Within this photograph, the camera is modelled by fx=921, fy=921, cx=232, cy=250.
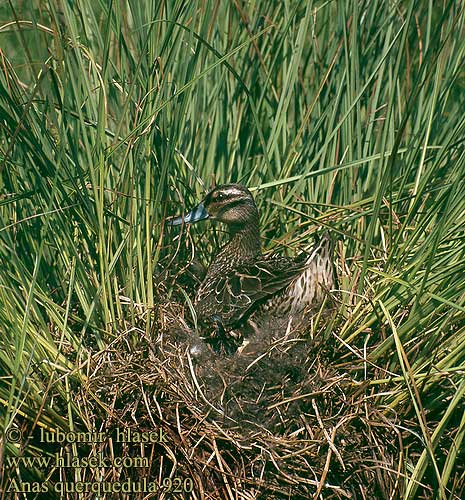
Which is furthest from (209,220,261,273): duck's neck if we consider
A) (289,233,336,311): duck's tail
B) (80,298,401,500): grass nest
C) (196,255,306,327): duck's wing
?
(80,298,401,500): grass nest

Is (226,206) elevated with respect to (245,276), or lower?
elevated

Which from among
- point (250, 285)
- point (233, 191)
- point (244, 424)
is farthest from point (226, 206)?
point (244, 424)

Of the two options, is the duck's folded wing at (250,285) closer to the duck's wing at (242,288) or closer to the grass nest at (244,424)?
the duck's wing at (242,288)

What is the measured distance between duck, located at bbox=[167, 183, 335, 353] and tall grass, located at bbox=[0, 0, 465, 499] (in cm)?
14

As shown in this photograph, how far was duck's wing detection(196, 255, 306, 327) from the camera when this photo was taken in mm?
4082

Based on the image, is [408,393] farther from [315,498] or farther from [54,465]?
[54,465]

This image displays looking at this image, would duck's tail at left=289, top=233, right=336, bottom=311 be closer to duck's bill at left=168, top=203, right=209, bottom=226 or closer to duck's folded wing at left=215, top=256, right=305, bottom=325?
duck's folded wing at left=215, top=256, right=305, bottom=325

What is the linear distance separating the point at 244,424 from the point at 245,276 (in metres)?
0.92

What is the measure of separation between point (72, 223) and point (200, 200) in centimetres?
89

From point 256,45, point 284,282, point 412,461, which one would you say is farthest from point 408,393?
point 256,45

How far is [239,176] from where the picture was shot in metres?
4.62

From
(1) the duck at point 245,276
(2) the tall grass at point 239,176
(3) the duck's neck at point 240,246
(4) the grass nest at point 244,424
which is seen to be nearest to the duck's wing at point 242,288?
(1) the duck at point 245,276

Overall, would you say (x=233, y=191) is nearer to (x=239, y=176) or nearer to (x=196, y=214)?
(x=196, y=214)

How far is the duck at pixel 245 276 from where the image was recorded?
3.86m
